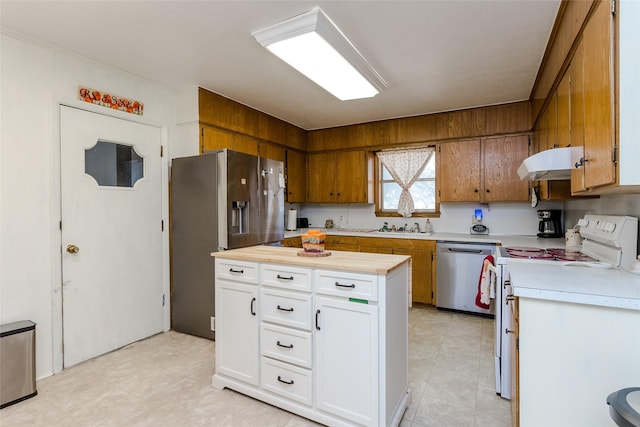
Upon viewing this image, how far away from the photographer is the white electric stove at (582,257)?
172 centimetres

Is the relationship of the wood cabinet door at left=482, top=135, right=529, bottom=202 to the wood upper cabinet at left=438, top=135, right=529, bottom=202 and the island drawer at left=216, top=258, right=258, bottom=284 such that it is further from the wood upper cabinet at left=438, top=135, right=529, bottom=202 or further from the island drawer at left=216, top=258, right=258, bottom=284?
the island drawer at left=216, top=258, right=258, bottom=284

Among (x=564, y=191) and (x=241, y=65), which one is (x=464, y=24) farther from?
(x=241, y=65)

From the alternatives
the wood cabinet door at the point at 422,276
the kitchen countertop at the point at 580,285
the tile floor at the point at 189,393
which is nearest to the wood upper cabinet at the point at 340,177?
the wood cabinet door at the point at 422,276

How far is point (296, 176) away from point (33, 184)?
324 centimetres

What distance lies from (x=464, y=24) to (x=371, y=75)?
91cm

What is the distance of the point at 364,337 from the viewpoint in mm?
1701

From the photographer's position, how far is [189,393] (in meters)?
2.21

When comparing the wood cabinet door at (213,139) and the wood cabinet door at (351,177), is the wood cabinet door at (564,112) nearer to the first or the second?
the wood cabinet door at (351,177)

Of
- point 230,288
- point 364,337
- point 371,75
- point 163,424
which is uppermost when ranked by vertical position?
point 371,75

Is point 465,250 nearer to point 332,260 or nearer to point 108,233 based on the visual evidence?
point 332,260

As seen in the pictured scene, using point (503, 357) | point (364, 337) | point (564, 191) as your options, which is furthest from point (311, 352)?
point (564, 191)

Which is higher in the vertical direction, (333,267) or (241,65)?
(241,65)

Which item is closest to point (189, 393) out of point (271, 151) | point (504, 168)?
point (271, 151)

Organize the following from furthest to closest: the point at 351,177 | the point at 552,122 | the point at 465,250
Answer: the point at 351,177, the point at 465,250, the point at 552,122
